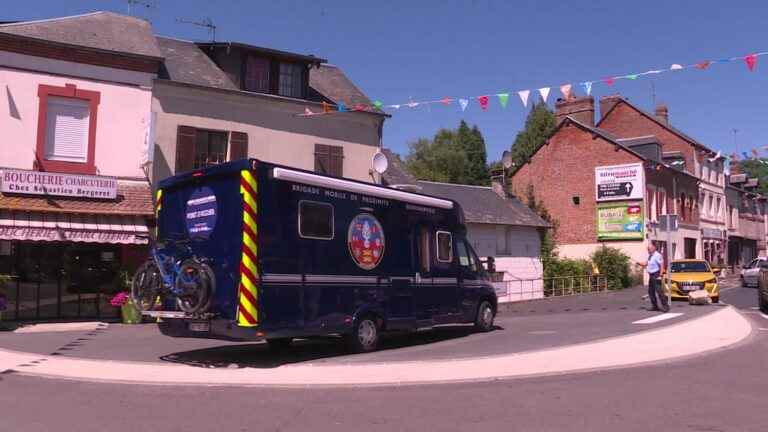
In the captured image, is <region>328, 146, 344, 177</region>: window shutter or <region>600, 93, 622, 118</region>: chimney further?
<region>600, 93, 622, 118</region>: chimney

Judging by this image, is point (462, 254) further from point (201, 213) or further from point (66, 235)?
point (66, 235)

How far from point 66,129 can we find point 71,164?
0.92 m

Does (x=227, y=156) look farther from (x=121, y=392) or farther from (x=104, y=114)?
(x=121, y=392)

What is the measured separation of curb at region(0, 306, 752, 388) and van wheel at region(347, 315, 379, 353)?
1.15m

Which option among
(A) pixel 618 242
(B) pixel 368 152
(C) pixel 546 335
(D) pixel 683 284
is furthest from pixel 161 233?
(A) pixel 618 242

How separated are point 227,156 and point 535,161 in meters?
26.7

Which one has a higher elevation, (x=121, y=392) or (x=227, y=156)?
(x=227, y=156)

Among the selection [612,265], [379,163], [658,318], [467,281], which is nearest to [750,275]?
[612,265]

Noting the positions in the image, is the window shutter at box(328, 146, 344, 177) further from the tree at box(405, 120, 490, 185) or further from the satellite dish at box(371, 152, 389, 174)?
the tree at box(405, 120, 490, 185)

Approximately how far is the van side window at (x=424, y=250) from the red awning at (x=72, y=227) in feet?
26.2

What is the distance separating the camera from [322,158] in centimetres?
2062

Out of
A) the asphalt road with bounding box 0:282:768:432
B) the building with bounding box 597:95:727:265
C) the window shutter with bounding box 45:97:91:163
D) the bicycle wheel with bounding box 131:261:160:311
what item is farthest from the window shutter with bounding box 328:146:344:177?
the building with bounding box 597:95:727:265

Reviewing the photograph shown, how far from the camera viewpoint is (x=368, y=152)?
21.9 metres

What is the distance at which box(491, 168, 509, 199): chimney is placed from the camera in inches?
1303
